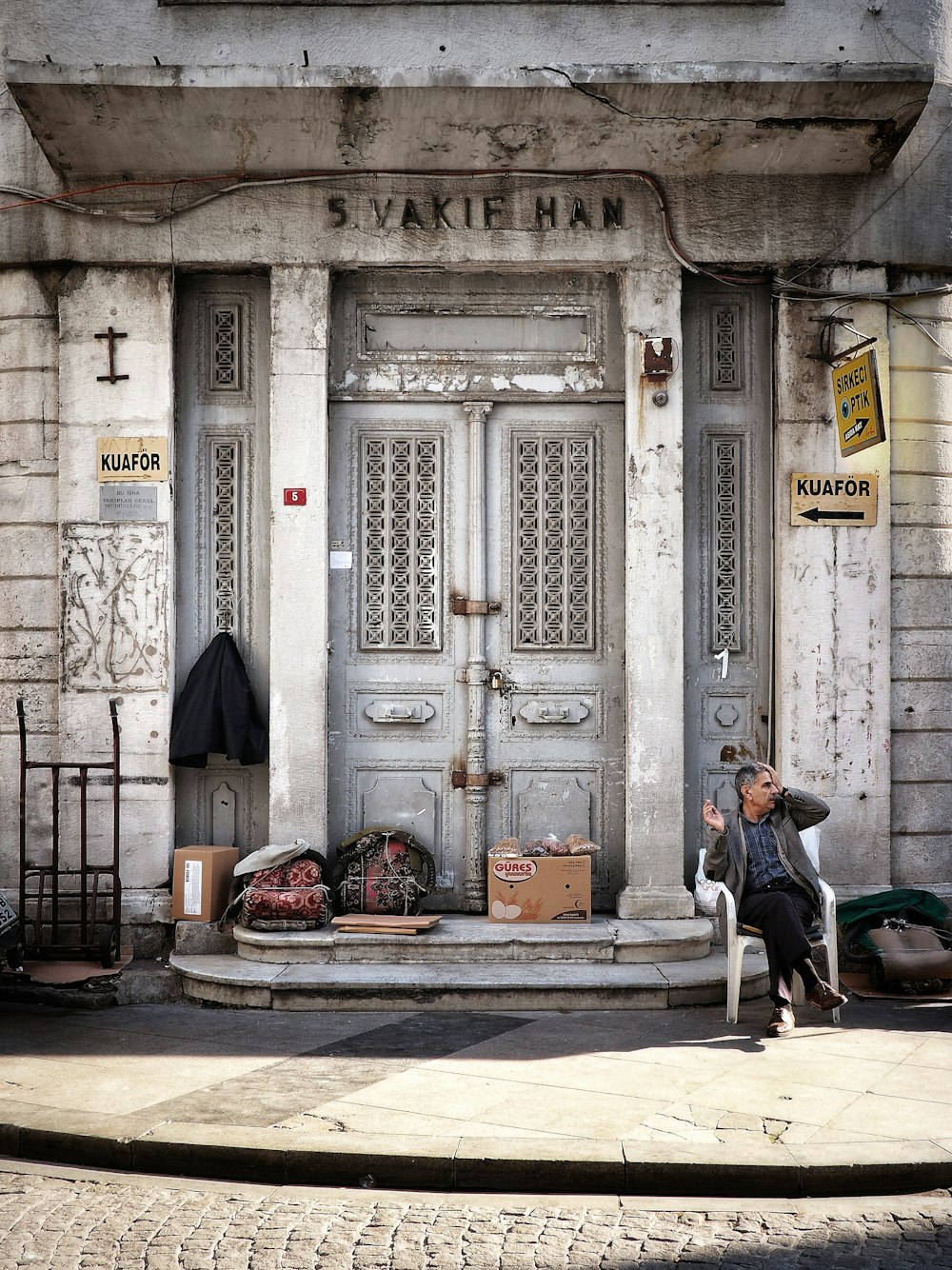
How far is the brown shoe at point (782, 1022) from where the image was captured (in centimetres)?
661

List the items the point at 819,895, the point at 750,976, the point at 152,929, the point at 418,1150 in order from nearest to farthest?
1. the point at 418,1150
2. the point at 819,895
3. the point at 750,976
4. the point at 152,929

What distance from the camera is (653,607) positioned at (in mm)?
8406

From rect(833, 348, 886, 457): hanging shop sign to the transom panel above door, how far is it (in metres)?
1.43

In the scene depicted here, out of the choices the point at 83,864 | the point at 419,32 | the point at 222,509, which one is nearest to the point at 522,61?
the point at 419,32

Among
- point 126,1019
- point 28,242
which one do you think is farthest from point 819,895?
point 28,242

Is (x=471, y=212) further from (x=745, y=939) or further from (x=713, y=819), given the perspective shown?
(x=745, y=939)

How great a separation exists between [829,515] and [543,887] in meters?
3.03

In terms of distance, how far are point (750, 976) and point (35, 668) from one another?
4.90 meters

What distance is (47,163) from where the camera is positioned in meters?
8.48

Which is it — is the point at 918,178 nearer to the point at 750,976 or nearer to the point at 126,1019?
the point at 750,976

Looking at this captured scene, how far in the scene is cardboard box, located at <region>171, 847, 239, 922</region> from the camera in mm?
8094

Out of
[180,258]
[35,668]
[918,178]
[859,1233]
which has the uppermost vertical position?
[918,178]

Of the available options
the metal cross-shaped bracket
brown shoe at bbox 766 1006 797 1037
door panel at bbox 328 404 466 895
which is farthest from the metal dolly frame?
brown shoe at bbox 766 1006 797 1037

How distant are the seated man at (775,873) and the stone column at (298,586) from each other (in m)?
2.70
